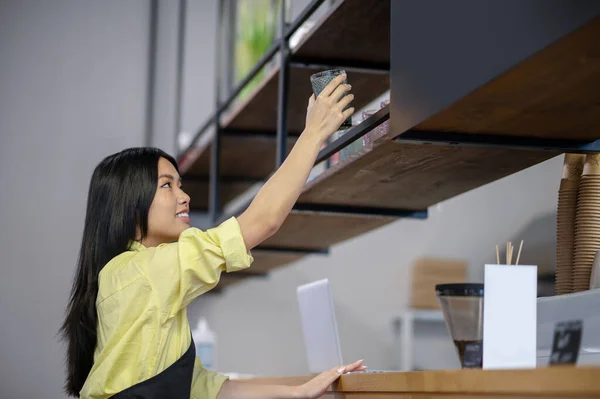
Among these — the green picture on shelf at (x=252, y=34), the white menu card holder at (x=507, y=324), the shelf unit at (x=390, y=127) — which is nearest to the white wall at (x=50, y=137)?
the shelf unit at (x=390, y=127)

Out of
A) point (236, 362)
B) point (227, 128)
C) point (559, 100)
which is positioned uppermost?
point (227, 128)

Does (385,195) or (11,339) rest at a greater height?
(385,195)

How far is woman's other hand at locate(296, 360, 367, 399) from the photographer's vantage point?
5.69 feet

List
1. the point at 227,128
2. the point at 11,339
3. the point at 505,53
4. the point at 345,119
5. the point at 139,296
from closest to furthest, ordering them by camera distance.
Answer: the point at 505,53, the point at 139,296, the point at 345,119, the point at 227,128, the point at 11,339

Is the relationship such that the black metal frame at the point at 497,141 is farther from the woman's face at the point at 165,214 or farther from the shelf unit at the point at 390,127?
the woman's face at the point at 165,214

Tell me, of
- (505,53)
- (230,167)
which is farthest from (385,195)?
(230,167)

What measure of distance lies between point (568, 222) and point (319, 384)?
60 centimetres

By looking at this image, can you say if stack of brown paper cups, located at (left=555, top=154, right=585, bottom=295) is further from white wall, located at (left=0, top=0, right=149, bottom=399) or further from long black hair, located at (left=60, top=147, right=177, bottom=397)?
white wall, located at (left=0, top=0, right=149, bottom=399)

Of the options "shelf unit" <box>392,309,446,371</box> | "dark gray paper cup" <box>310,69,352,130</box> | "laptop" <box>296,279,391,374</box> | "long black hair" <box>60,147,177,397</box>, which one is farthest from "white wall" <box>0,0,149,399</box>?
"dark gray paper cup" <box>310,69,352,130</box>

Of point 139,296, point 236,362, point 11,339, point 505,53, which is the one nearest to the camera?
point 505,53

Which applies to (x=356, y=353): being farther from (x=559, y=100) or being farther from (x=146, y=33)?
(x=559, y=100)

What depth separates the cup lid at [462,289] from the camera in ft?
4.53

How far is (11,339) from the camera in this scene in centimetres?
427

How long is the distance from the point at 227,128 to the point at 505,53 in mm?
2160
